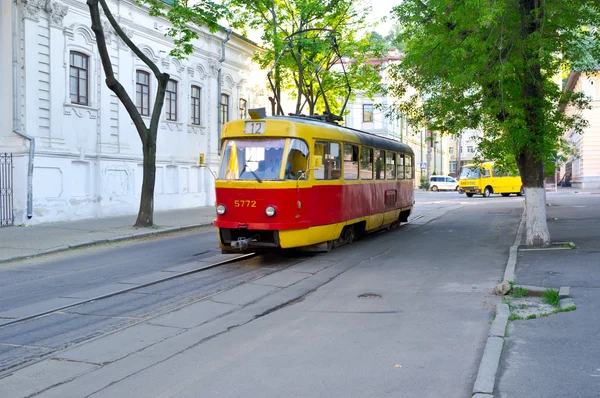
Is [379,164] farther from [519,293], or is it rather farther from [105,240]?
[519,293]

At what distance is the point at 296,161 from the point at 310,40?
17.1m

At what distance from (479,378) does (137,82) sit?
22675mm

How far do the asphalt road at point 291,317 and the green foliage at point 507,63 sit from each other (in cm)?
264

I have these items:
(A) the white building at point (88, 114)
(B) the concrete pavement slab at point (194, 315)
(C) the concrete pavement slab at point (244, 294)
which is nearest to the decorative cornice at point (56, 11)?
(A) the white building at point (88, 114)

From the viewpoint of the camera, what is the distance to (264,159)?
12203 mm

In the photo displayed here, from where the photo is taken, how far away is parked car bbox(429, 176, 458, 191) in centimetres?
A: 6219

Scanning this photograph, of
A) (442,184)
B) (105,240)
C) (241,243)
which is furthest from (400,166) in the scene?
(442,184)

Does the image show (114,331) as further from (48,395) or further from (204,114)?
(204,114)

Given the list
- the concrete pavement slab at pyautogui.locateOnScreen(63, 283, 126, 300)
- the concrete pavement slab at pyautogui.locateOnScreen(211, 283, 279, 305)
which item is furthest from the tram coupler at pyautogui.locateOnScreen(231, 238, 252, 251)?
the concrete pavement slab at pyautogui.locateOnScreen(63, 283, 126, 300)

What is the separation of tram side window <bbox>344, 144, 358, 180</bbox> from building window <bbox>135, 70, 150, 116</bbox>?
1335cm

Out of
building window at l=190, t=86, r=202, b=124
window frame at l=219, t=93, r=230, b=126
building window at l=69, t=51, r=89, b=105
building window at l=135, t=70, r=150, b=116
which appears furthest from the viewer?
window frame at l=219, t=93, r=230, b=126

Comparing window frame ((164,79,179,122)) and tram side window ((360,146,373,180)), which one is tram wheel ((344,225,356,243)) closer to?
tram side window ((360,146,373,180))

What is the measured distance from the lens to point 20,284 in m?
10.3

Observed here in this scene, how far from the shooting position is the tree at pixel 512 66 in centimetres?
1197
